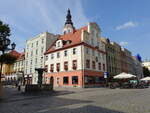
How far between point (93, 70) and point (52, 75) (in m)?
11.2

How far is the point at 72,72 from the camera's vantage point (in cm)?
3606

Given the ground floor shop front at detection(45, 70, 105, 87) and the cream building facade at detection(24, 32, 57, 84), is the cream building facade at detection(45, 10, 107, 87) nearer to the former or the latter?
the ground floor shop front at detection(45, 70, 105, 87)

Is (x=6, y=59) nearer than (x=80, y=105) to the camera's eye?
No

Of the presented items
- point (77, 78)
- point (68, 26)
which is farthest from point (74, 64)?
point (68, 26)

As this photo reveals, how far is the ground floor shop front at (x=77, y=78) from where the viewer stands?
3416cm

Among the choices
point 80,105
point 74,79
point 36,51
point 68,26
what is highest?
point 68,26

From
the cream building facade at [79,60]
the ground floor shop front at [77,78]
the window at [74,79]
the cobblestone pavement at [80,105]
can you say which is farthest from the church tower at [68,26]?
the cobblestone pavement at [80,105]

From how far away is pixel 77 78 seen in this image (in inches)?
1366

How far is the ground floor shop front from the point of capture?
112ft

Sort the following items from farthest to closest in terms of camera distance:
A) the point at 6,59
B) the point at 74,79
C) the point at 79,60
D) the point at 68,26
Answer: the point at 68,26
the point at 74,79
the point at 79,60
the point at 6,59

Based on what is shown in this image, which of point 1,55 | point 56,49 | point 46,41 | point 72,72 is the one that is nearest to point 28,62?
point 46,41

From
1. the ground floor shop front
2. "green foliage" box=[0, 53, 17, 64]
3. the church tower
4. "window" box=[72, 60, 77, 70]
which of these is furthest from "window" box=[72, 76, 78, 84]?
the church tower

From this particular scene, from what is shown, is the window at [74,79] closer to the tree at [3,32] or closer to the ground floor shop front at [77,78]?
the ground floor shop front at [77,78]

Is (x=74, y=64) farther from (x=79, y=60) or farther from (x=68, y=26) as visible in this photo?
(x=68, y=26)
